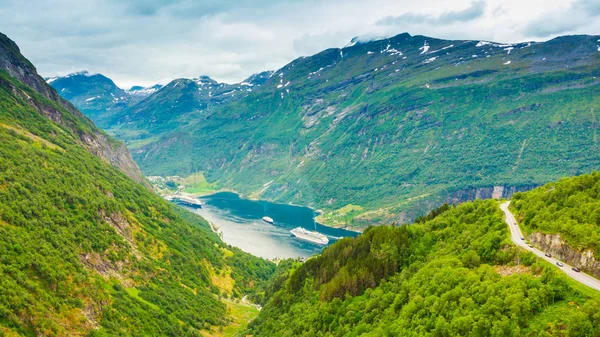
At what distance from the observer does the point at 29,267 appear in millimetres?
78250

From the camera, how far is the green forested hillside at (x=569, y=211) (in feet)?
165

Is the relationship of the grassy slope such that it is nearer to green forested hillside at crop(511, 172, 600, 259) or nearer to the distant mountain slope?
the distant mountain slope

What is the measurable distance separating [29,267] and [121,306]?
2194 centimetres

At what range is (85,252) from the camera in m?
101

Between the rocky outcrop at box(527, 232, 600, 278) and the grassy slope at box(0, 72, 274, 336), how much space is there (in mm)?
76250

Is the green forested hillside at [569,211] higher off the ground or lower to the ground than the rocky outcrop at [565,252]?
higher

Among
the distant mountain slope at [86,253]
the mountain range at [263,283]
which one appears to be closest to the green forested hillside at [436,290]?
the mountain range at [263,283]

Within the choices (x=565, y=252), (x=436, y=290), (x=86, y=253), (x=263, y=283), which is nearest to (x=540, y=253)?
(x=565, y=252)

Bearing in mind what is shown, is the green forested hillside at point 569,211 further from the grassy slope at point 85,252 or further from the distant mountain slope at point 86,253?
the distant mountain slope at point 86,253

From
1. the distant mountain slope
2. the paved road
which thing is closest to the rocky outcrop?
the paved road

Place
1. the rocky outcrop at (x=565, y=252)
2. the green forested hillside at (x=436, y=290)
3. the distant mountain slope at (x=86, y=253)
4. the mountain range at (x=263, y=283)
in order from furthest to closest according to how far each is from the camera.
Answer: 1. the distant mountain slope at (x=86, y=253)
2. the mountain range at (x=263, y=283)
3. the rocky outcrop at (x=565, y=252)
4. the green forested hillside at (x=436, y=290)

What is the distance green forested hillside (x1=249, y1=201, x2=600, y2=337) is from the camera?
43406mm

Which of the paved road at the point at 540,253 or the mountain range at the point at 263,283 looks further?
the mountain range at the point at 263,283

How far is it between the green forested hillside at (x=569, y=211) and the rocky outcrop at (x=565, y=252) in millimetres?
602
